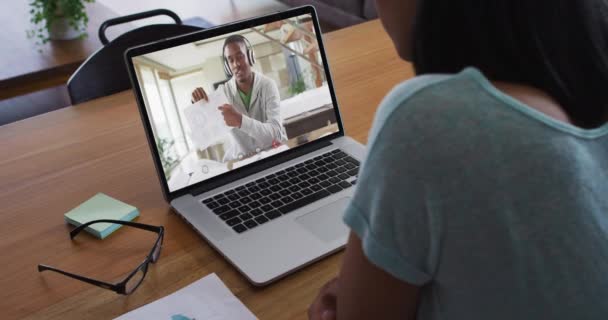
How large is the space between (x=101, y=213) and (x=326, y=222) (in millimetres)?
376

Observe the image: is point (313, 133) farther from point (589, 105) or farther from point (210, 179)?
point (589, 105)

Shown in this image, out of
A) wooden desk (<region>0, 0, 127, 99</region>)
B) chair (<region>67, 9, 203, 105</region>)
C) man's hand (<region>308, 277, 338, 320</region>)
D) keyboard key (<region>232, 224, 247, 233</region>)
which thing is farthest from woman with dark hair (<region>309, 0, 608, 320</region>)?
wooden desk (<region>0, 0, 127, 99</region>)

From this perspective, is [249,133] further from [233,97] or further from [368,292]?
[368,292]

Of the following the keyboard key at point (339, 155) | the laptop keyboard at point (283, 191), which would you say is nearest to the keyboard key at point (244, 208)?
the laptop keyboard at point (283, 191)

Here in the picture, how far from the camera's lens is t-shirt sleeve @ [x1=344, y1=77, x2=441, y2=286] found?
0.54m

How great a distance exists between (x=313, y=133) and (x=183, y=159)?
25 centimetres

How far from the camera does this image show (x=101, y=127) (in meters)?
1.39

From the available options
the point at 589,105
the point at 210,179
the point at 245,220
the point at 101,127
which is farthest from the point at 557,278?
the point at 101,127

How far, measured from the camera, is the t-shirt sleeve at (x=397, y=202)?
0.54 metres

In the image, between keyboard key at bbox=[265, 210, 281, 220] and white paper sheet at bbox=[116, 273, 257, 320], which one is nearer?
white paper sheet at bbox=[116, 273, 257, 320]

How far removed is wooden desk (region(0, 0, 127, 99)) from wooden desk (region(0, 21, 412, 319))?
85 centimetres

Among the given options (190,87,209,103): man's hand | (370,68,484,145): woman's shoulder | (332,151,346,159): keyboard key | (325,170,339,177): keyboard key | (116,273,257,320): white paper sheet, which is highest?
(370,68,484,145): woman's shoulder

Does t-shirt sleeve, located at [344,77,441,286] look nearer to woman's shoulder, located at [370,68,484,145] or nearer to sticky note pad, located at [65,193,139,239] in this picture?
woman's shoulder, located at [370,68,484,145]

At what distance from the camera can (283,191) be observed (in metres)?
1.10
